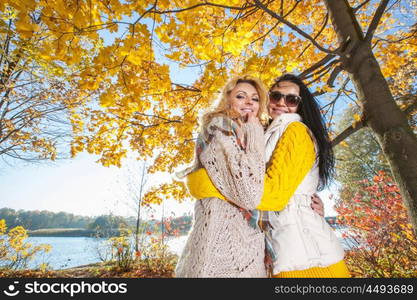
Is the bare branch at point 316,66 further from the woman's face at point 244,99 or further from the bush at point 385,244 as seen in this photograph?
the bush at point 385,244

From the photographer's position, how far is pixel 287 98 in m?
2.04

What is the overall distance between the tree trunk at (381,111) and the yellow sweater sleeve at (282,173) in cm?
127

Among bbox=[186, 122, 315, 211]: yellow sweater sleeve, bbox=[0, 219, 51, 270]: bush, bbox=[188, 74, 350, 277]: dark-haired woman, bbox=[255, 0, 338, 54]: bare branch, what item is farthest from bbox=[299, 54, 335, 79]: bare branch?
bbox=[0, 219, 51, 270]: bush

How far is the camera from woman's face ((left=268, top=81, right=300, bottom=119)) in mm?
1960

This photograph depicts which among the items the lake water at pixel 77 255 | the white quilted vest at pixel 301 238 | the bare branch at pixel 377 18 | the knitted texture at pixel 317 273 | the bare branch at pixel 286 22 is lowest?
the lake water at pixel 77 255

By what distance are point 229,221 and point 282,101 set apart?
1.23 meters

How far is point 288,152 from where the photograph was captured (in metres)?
1.39

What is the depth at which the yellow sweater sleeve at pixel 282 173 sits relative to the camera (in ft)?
4.21

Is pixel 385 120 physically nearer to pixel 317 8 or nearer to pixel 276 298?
pixel 276 298

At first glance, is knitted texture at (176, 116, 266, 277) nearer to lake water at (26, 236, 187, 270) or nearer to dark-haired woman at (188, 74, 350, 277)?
dark-haired woman at (188, 74, 350, 277)

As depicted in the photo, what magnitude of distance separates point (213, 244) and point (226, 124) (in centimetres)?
70

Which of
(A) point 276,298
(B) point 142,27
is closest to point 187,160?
(B) point 142,27

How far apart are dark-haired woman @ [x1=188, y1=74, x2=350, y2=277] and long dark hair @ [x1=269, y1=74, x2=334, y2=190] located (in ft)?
0.35

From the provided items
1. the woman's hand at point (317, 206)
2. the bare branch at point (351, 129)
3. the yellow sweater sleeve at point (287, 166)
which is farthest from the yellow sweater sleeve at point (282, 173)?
the bare branch at point (351, 129)
